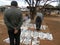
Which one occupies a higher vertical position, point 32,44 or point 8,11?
point 8,11

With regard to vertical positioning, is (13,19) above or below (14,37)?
above

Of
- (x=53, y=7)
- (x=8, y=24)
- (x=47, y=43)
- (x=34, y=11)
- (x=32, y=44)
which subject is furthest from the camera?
(x=53, y=7)

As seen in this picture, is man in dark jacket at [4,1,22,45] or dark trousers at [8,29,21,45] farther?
dark trousers at [8,29,21,45]

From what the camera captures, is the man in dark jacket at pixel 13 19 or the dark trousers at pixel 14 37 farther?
the dark trousers at pixel 14 37

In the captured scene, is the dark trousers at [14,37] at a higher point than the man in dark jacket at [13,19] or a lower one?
lower

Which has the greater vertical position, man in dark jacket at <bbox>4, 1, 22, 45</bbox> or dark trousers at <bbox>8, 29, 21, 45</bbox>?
man in dark jacket at <bbox>4, 1, 22, 45</bbox>

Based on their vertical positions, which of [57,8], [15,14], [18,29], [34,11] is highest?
[15,14]

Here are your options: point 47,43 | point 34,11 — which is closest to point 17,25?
point 47,43

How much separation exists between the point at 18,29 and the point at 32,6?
19.5 metres

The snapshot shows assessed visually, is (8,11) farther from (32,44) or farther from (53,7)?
(53,7)

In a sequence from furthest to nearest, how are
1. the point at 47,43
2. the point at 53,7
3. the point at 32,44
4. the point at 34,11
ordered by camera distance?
the point at 53,7, the point at 34,11, the point at 47,43, the point at 32,44

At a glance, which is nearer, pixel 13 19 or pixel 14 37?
pixel 13 19

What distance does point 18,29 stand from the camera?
6.85 m

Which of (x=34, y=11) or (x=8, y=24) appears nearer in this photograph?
(x=8, y=24)
